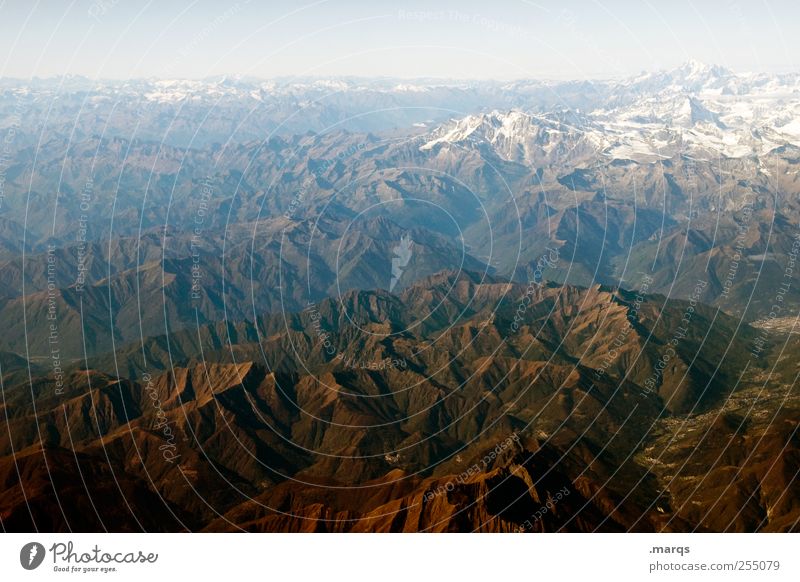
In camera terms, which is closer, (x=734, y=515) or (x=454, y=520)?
(x=454, y=520)

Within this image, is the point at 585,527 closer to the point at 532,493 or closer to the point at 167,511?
the point at 532,493

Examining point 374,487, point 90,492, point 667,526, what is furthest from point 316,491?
point 667,526

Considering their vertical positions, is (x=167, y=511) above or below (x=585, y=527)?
below

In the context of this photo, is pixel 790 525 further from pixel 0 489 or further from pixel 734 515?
pixel 0 489
